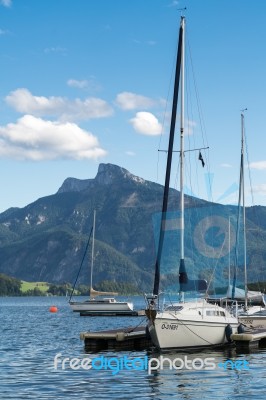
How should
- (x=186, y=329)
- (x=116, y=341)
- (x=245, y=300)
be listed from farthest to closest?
(x=245, y=300), (x=116, y=341), (x=186, y=329)

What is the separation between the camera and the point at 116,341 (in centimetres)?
4791

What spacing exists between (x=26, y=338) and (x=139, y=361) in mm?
25223

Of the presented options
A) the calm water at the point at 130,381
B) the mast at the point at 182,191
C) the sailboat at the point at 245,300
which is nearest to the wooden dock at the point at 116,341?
the calm water at the point at 130,381

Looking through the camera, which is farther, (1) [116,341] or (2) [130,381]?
(1) [116,341]

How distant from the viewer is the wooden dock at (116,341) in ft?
156

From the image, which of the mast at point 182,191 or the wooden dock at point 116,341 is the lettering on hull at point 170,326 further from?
the wooden dock at point 116,341

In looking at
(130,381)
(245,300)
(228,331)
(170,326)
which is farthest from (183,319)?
(245,300)

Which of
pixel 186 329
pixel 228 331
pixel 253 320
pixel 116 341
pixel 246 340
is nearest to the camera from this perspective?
pixel 186 329

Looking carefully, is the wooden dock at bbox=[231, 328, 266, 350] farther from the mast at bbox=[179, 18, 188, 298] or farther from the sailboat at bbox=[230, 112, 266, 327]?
the sailboat at bbox=[230, 112, 266, 327]

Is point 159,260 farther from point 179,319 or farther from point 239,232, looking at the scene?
point 239,232

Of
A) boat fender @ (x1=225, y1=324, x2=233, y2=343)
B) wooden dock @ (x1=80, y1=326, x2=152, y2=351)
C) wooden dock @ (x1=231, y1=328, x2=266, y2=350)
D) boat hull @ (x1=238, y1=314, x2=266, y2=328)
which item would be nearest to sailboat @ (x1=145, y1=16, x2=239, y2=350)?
boat fender @ (x1=225, y1=324, x2=233, y2=343)

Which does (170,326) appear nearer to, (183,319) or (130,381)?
(183,319)

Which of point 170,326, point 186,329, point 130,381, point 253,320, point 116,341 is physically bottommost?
point 130,381

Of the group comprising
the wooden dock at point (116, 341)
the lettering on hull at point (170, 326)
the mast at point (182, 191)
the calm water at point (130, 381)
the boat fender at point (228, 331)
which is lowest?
the calm water at point (130, 381)
